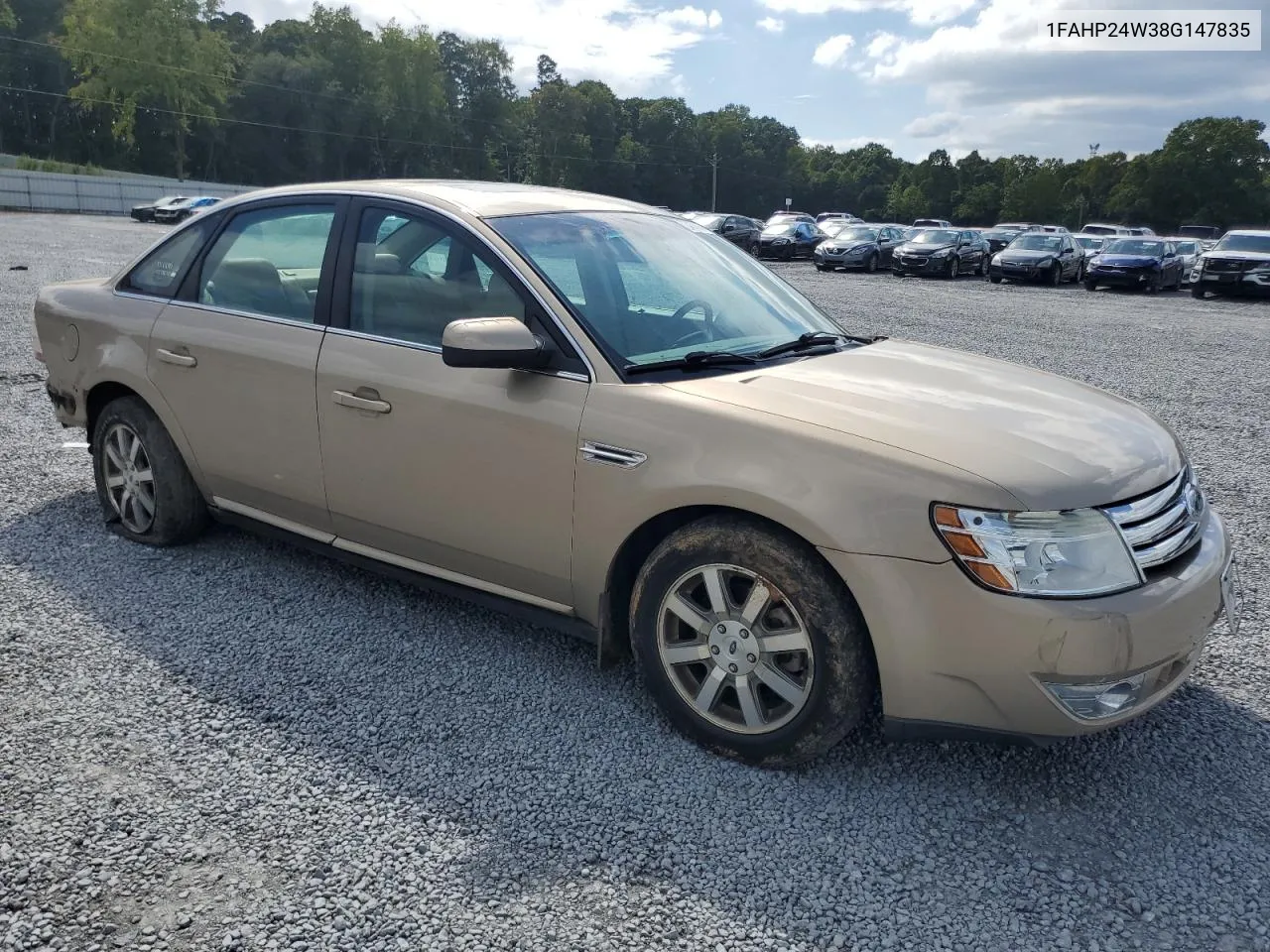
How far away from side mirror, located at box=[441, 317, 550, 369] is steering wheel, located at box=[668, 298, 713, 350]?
54 centimetres

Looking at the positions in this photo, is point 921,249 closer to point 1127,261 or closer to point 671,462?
point 1127,261

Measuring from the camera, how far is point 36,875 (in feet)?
8.20

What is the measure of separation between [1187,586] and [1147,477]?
0.33 meters

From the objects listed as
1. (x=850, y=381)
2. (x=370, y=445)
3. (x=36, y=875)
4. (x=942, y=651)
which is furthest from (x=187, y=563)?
(x=942, y=651)

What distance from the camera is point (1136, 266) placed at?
2466cm

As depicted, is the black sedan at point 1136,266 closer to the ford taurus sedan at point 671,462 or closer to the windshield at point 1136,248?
the windshield at point 1136,248

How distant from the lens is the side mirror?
3.12 meters

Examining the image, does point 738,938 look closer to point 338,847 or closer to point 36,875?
point 338,847

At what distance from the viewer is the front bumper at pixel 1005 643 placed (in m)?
2.56

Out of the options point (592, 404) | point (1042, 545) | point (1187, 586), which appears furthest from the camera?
point (592, 404)

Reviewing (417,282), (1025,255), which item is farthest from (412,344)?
(1025,255)

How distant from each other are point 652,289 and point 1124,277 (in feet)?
81.2


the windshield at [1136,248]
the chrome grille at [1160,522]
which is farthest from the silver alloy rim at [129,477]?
the windshield at [1136,248]

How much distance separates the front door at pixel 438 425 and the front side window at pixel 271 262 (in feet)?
0.74
